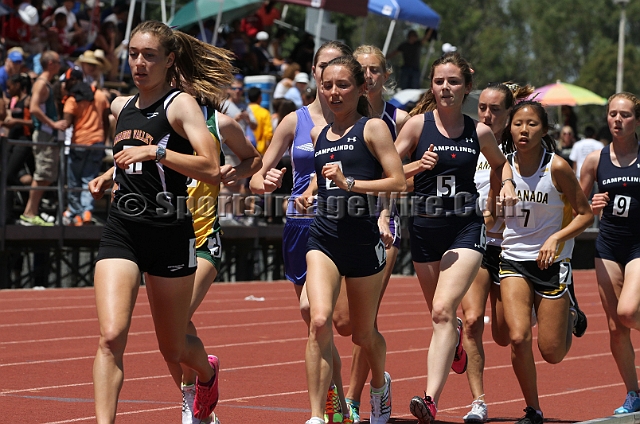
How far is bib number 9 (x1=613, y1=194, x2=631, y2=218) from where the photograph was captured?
311 inches

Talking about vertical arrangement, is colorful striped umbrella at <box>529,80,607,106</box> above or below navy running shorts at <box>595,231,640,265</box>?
above

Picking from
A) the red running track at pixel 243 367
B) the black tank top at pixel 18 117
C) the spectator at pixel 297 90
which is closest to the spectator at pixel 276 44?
the spectator at pixel 297 90

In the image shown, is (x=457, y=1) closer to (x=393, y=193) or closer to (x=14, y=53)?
(x=14, y=53)

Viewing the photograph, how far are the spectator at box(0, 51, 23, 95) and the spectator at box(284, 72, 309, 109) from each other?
178 inches

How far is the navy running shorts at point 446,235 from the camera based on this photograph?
268 inches

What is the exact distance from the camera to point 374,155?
637 centimetres

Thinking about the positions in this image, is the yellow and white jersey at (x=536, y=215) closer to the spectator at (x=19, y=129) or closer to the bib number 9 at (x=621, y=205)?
the bib number 9 at (x=621, y=205)

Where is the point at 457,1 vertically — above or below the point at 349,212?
above

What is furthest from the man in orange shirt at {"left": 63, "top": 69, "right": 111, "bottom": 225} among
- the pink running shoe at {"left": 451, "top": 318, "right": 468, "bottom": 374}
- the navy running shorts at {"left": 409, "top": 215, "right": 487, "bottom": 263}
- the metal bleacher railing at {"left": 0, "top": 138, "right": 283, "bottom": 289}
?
the navy running shorts at {"left": 409, "top": 215, "right": 487, "bottom": 263}

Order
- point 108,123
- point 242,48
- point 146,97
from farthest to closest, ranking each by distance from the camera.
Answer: point 242,48 → point 108,123 → point 146,97

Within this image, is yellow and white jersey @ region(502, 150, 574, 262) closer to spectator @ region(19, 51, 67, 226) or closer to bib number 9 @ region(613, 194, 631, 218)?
bib number 9 @ region(613, 194, 631, 218)

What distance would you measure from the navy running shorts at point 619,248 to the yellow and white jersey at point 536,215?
2.07 ft

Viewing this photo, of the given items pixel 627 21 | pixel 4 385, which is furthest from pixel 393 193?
pixel 627 21

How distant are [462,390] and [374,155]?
2891 millimetres
